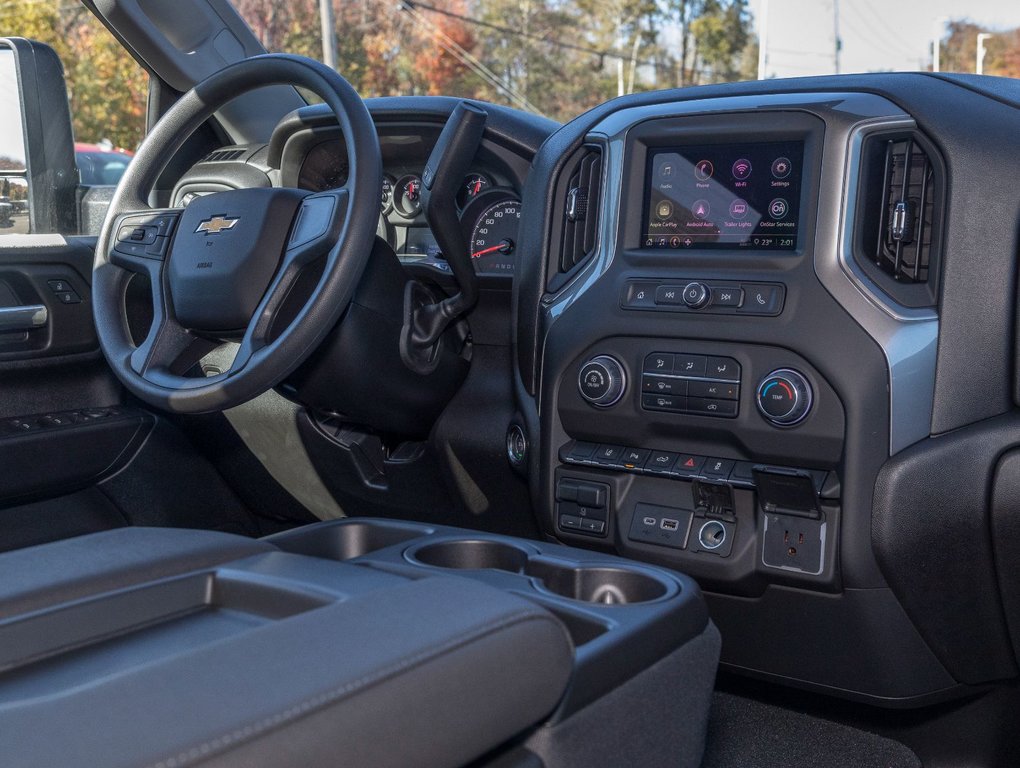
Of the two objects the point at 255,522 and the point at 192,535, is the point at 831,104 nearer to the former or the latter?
the point at 192,535

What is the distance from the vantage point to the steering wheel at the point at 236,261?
1665mm

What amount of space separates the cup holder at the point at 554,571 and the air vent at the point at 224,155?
155 cm

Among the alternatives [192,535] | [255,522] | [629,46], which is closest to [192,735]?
[192,535]

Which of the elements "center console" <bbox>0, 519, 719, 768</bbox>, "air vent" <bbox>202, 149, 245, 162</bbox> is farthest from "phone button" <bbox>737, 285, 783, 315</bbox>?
"air vent" <bbox>202, 149, 245, 162</bbox>

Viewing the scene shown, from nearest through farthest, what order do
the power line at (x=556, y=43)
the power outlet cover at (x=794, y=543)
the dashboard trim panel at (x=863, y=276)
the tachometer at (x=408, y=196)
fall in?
the dashboard trim panel at (x=863, y=276) < the power outlet cover at (x=794, y=543) < the tachometer at (x=408, y=196) < the power line at (x=556, y=43)

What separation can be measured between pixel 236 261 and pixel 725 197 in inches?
30.4

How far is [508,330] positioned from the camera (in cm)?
225

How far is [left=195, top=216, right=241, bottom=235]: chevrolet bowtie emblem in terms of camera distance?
5.95 ft

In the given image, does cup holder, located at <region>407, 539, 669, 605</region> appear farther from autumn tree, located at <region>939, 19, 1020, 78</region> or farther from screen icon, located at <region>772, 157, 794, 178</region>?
autumn tree, located at <region>939, 19, 1020, 78</region>

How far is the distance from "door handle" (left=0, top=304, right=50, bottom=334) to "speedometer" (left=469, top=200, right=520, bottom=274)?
95 centimetres

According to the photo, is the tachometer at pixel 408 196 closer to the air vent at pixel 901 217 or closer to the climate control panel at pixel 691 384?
the climate control panel at pixel 691 384

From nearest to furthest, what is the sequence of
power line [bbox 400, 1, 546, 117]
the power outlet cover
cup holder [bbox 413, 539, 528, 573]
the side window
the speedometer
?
cup holder [bbox 413, 539, 528, 573], the power outlet cover, the speedometer, the side window, power line [bbox 400, 1, 546, 117]

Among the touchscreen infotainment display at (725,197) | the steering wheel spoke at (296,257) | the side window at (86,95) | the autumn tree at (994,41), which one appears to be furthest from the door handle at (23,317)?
the autumn tree at (994,41)

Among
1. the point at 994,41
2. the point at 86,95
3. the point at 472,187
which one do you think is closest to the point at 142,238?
the point at 472,187
